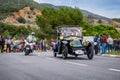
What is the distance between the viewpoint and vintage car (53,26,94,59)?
2222 centimetres

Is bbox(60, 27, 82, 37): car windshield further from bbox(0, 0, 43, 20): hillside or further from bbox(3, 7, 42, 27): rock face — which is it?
bbox(3, 7, 42, 27): rock face

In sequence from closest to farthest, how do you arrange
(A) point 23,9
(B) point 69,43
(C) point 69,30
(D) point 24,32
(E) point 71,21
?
(B) point 69,43 < (C) point 69,30 < (E) point 71,21 < (D) point 24,32 < (A) point 23,9

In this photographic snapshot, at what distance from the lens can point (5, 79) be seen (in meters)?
11.1

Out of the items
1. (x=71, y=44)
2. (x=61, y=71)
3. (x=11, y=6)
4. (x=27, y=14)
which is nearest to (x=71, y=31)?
(x=71, y=44)

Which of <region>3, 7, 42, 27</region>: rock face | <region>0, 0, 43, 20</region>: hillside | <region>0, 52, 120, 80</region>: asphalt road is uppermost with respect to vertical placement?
<region>0, 0, 43, 20</region>: hillside

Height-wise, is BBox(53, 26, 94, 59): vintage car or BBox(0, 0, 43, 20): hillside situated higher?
BBox(0, 0, 43, 20): hillside

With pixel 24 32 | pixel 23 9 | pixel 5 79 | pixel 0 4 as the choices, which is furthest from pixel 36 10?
pixel 5 79

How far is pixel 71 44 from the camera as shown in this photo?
22500 millimetres

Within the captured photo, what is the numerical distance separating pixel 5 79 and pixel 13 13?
5957 inches

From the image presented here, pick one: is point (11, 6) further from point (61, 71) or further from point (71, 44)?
point (61, 71)

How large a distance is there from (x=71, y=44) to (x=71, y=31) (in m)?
2.55

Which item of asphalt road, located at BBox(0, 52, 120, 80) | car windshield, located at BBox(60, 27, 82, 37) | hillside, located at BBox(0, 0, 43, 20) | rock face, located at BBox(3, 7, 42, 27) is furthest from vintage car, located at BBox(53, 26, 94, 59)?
rock face, located at BBox(3, 7, 42, 27)

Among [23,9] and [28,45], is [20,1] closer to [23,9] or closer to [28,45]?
[23,9]

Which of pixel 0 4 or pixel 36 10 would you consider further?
pixel 36 10
